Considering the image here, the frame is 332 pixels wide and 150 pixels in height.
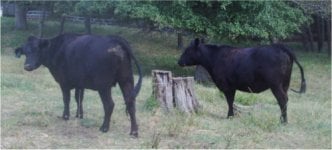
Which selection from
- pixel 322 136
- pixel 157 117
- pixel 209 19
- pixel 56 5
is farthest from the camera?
pixel 56 5

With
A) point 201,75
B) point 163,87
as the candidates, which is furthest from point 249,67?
point 201,75

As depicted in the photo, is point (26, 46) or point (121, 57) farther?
point (26, 46)

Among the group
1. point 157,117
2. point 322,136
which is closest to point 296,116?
point 322,136

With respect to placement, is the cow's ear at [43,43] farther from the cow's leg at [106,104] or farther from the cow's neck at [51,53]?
the cow's leg at [106,104]

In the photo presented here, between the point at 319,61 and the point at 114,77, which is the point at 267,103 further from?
the point at 319,61

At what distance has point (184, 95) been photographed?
9.52 m

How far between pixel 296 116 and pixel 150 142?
390cm

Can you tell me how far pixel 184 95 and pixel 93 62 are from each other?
264 centimetres

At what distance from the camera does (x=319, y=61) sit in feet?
76.3

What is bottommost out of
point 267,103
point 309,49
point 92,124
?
point 309,49

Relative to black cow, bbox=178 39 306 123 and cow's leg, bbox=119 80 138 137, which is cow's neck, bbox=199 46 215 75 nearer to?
black cow, bbox=178 39 306 123

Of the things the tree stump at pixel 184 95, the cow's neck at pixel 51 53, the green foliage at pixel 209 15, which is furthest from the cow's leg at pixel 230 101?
the green foliage at pixel 209 15

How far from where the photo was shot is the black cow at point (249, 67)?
8.91 meters

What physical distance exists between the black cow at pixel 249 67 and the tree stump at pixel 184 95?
0.58 meters
